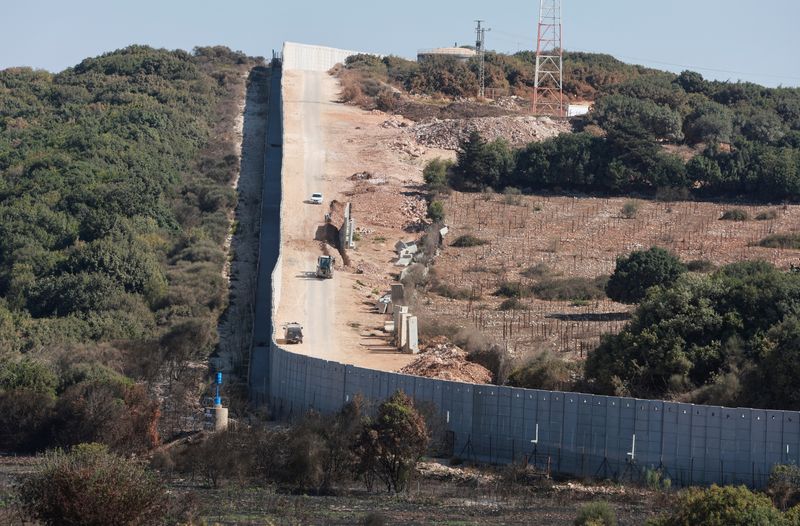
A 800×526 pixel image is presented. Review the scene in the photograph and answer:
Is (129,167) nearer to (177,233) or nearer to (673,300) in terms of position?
(177,233)

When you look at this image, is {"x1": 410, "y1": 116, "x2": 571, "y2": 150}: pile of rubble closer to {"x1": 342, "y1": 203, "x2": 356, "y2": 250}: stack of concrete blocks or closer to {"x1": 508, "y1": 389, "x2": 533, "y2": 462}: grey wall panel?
{"x1": 342, "y1": 203, "x2": 356, "y2": 250}: stack of concrete blocks

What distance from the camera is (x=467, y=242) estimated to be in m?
57.0

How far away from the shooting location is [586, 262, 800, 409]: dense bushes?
111ft

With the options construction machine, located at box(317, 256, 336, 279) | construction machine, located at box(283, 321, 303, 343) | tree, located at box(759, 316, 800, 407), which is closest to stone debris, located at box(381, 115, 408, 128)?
construction machine, located at box(317, 256, 336, 279)

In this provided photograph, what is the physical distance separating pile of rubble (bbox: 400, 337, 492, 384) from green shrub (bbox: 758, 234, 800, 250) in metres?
18.5

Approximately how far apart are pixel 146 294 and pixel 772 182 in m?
26.1

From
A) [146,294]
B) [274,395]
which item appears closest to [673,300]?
[274,395]

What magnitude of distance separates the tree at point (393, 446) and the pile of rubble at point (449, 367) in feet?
20.7

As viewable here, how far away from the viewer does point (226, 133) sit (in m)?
78.8

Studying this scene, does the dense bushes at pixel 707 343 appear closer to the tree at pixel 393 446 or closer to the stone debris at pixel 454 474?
the stone debris at pixel 454 474

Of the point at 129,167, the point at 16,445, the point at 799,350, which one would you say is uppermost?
the point at 129,167

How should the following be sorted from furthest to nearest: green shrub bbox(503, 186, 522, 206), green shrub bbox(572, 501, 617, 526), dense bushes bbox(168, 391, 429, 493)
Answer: green shrub bbox(503, 186, 522, 206) < dense bushes bbox(168, 391, 429, 493) < green shrub bbox(572, 501, 617, 526)

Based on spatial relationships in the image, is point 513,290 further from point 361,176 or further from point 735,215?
point 361,176

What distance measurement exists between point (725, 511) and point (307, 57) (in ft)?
252
